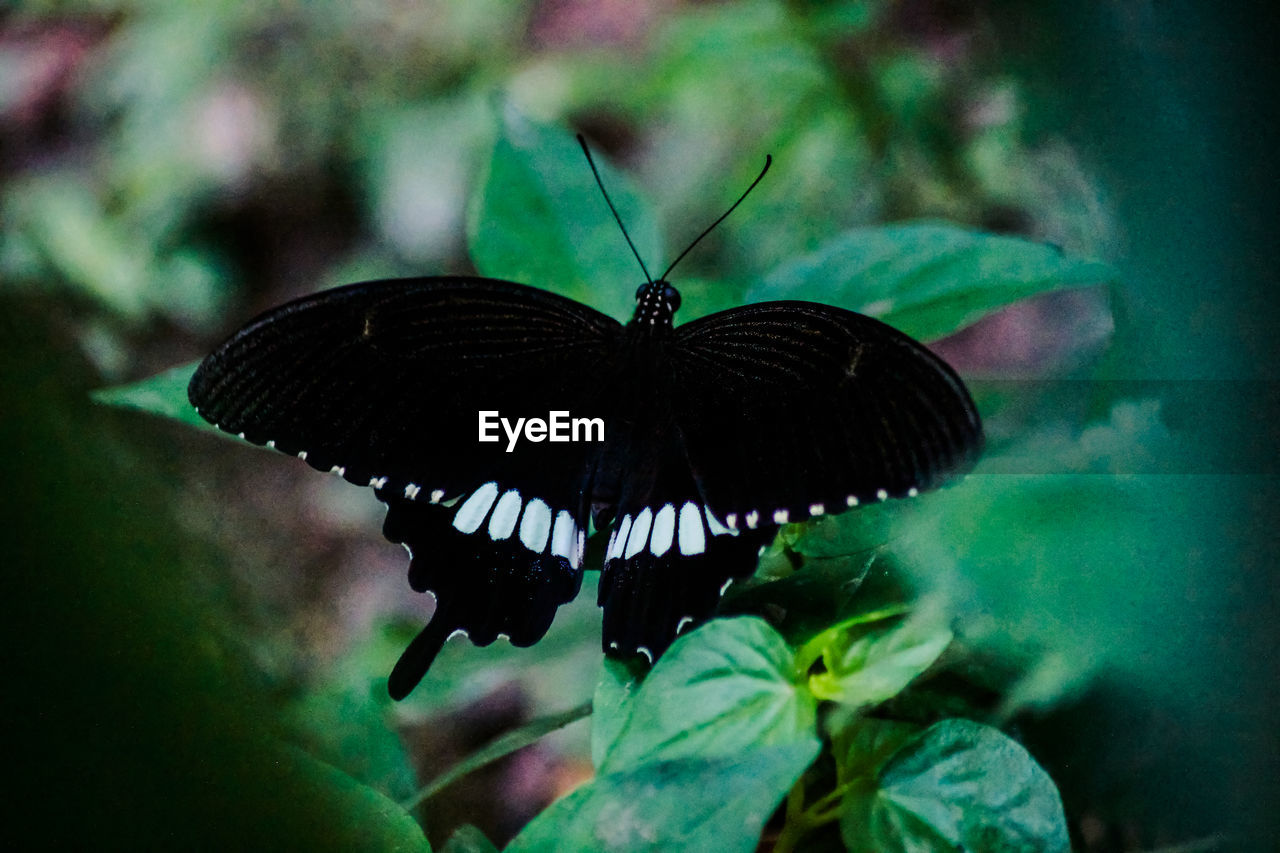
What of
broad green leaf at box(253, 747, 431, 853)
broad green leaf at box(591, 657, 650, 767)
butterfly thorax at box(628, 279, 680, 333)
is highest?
butterfly thorax at box(628, 279, 680, 333)

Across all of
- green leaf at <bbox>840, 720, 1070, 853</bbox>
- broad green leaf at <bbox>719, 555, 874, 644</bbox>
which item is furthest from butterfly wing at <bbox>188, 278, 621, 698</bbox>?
green leaf at <bbox>840, 720, 1070, 853</bbox>

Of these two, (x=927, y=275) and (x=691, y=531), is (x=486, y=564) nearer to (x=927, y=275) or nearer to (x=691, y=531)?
(x=691, y=531)

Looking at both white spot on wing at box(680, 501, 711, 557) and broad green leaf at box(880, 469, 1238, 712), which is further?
white spot on wing at box(680, 501, 711, 557)

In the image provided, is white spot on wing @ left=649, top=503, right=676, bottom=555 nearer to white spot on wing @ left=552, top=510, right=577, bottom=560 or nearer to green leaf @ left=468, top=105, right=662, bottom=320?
white spot on wing @ left=552, top=510, right=577, bottom=560

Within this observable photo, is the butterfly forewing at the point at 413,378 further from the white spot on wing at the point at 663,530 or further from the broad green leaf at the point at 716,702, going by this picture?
the broad green leaf at the point at 716,702

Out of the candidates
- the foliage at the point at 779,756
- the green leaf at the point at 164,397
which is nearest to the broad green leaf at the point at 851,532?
the foliage at the point at 779,756

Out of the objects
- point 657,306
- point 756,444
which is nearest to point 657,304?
point 657,306

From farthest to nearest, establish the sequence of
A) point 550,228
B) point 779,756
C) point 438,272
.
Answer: point 438,272
point 550,228
point 779,756

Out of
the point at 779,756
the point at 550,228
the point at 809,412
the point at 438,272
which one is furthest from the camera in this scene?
the point at 438,272

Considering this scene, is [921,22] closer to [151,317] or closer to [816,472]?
[816,472]
